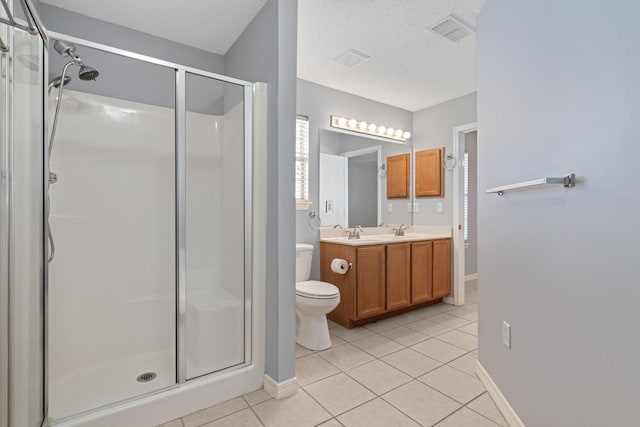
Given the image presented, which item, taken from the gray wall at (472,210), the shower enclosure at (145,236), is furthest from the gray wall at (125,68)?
the gray wall at (472,210)

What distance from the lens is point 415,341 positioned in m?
2.59

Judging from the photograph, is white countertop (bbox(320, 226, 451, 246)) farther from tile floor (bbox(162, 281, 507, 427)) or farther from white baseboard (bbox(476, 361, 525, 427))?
white baseboard (bbox(476, 361, 525, 427))

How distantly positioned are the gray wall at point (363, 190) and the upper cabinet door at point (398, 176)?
0.70ft

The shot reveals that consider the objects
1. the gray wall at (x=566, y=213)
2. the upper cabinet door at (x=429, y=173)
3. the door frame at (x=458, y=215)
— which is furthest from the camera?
the upper cabinet door at (x=429, y=173)

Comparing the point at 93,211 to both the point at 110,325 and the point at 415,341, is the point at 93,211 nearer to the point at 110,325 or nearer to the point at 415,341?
the point at 110,325

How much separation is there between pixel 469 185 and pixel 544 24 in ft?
11.7

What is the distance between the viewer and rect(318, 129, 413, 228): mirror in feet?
10.6

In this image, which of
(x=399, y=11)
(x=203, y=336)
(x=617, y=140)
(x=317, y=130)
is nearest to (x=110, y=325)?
(x=203, y=336)

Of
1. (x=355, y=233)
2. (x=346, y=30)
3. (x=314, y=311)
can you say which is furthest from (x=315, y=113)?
(x=314, y=311)

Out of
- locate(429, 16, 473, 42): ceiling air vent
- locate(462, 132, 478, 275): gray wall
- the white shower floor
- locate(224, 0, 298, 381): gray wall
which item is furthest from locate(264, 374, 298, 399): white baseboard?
locate(462, 132, 478, 275): gray wall

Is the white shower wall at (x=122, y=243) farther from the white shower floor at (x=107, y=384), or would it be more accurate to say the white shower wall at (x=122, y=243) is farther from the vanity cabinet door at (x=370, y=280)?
the vanity cabinet door at (x=370, y=280)

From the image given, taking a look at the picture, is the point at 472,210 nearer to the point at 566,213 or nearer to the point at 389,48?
the point at 389,48

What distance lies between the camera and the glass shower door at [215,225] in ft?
6.07

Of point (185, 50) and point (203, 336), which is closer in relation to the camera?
point (203, 336)
